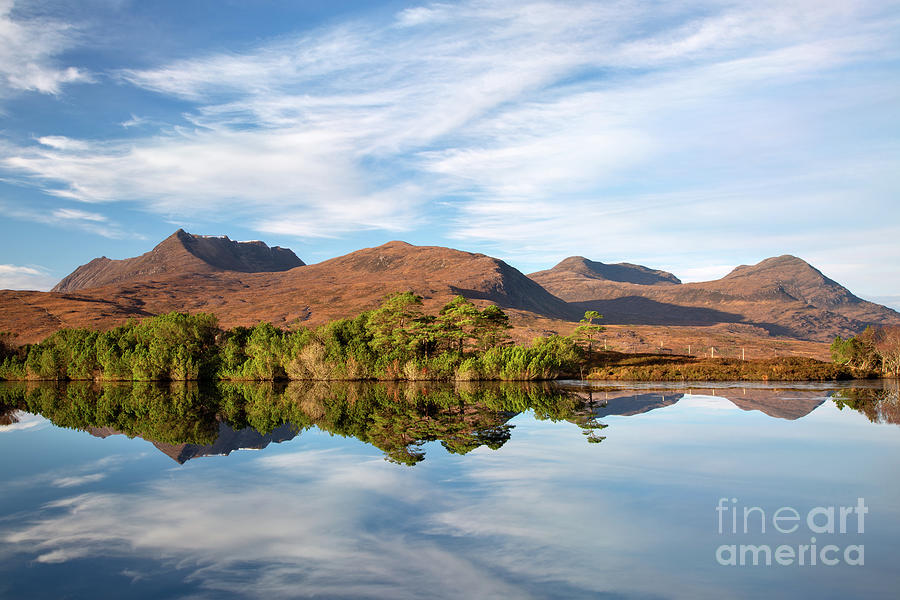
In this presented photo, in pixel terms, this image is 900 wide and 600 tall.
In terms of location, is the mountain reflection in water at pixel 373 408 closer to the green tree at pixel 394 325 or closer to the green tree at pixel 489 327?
the green tree at pixel 394 325

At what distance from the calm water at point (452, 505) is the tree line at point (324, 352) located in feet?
67.8

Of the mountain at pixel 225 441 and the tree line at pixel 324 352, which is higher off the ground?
the tree line at pixel 324 352

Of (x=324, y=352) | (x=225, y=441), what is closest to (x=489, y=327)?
(x=324, y=352)

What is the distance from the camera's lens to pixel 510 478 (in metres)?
13.9

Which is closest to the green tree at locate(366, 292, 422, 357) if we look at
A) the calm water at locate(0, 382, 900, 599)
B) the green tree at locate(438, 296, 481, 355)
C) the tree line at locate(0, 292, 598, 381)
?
the tree line at locate(0, 292, 598, 381)

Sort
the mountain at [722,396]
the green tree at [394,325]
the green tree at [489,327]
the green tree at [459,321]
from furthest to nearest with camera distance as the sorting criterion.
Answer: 1. the green tree at [489,327]
2. the green tree at [459,321]
3. the green tree at [394,325]
4. the mountain at [722,396]

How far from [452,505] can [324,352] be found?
120ft

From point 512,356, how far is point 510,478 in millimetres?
31703

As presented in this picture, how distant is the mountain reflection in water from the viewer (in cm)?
2055

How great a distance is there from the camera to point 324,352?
46938 mm

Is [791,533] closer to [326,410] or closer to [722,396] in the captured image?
[326,410]

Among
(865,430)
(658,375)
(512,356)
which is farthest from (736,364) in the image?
(865,430)

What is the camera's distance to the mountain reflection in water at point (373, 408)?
20547mm

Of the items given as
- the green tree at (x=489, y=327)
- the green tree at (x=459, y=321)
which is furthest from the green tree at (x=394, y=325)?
the green tree at (x=489, y=327)
